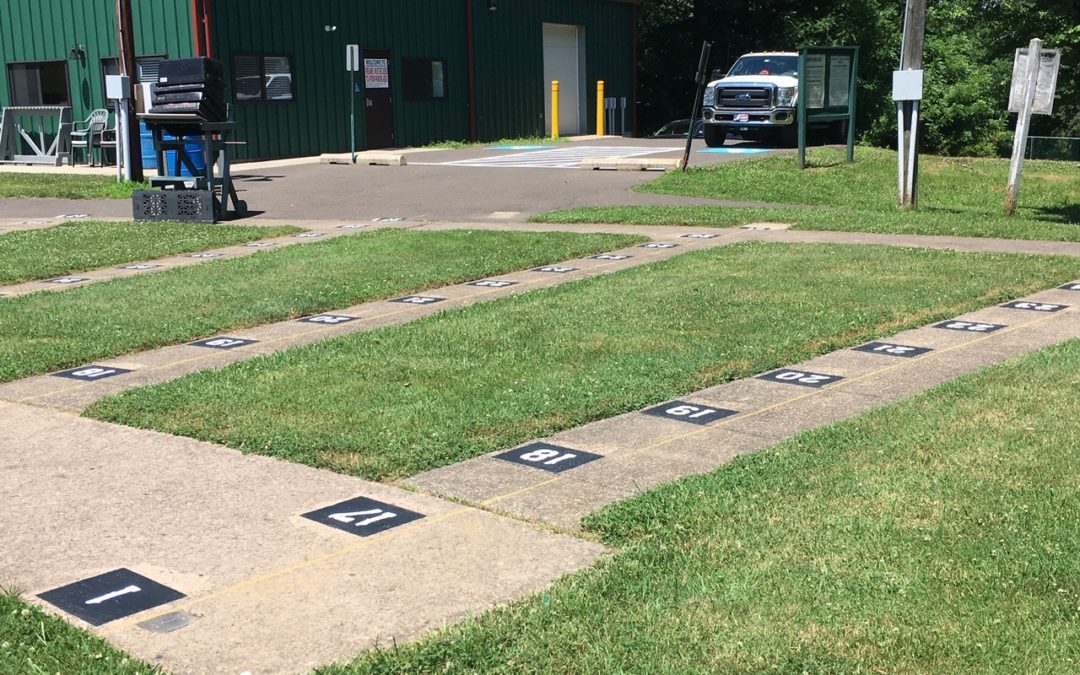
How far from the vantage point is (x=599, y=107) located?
35188 mm

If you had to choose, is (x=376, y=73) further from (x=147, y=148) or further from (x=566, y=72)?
(x=566, y=72)

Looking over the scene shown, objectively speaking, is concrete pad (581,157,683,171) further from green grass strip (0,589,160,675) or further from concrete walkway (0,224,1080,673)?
green grass strip (0,589,160,675)

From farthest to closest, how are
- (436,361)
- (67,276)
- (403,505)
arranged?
1. (67,276)
2. (436,361)
3. (403,505)

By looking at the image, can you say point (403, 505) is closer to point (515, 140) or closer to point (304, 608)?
point (304, 608)

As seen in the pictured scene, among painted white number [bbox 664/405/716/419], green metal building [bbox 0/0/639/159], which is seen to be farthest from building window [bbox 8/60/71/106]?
painted white number [bbox 664/405/716/419]

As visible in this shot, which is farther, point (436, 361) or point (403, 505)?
point (436, 361)

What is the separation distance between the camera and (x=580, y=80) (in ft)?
120

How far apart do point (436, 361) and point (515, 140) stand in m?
27.3

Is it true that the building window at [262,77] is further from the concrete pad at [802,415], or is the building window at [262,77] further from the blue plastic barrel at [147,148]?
the concrete pad at [802,415]

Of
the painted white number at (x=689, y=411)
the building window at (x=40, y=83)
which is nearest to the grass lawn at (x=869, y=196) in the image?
the painted white number at (x=689, y=411)

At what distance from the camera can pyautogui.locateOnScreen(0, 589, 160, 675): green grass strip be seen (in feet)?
11.6

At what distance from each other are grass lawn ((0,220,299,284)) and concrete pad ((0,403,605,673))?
6.89m

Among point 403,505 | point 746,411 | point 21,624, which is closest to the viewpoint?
point 21,624

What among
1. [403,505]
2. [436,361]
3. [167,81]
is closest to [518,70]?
→ [167,81]
